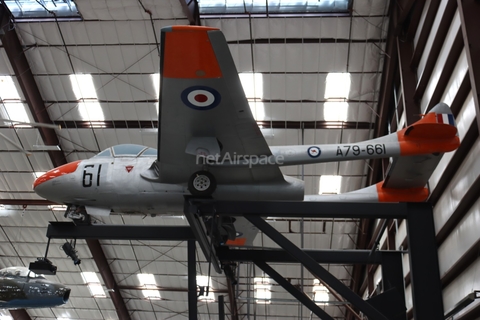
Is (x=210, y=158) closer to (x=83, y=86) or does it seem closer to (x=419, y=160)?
(x=419, y=160)

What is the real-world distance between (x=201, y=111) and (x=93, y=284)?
76.3 feet

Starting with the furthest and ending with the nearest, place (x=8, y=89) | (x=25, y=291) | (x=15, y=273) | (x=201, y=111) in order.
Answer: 1. (x=8, y=89)
2. (x=15, y=273)
3. (x=25, y=291)
4. (x=201, y=111)

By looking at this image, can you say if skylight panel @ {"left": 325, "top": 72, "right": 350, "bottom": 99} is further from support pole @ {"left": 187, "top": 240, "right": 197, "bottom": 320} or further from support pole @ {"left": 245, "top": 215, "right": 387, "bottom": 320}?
support pole @ {"left": 245, "top": 215, "right": 387, "bottom": 320}

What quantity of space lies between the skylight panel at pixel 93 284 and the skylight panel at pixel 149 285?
259cm

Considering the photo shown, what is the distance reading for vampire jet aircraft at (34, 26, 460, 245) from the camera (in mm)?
7332

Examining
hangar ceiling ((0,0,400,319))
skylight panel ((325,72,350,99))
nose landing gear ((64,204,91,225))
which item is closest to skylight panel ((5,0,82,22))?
hangar ceiling ((0,0,400,319))

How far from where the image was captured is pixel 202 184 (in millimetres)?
7906

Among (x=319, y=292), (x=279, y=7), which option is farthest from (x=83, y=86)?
(x=319, y=292)

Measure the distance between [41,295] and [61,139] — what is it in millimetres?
8258

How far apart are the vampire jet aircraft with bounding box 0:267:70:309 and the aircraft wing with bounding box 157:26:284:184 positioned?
9.73 metres

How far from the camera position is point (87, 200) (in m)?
8.57

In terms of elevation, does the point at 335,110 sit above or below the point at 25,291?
above

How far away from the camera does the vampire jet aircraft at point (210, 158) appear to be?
7332mm

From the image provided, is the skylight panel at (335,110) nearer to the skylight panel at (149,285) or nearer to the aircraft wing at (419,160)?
the aircraft wing at (419,160)
